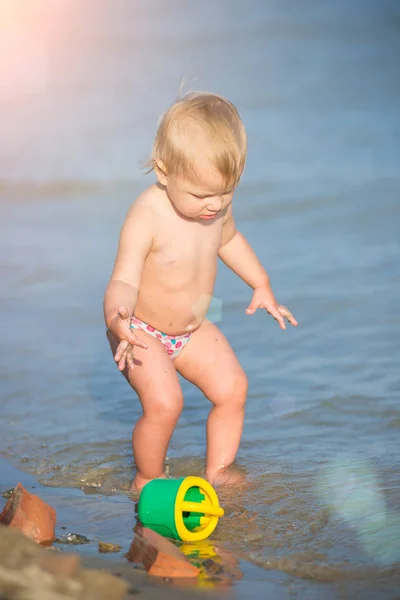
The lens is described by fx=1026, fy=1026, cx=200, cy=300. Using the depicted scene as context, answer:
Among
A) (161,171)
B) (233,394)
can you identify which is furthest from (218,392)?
(161,171)

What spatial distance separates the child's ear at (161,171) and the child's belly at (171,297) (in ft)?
1.03

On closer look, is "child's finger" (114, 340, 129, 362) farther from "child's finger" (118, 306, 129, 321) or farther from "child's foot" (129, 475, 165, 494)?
"child's foot" (129, 475, 165, 494)

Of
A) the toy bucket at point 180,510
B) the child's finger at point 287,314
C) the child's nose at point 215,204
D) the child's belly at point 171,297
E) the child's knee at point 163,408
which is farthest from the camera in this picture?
the child's finger at point 287,314

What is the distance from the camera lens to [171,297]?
3.72 meters

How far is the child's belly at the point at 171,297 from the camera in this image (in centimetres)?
369

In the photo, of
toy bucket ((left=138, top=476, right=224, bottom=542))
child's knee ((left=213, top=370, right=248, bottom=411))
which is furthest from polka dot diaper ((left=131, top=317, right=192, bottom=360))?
toy bucket ((left=138, top=476, right=224, bottom=542))

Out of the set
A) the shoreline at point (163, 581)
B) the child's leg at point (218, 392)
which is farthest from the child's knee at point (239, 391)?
the shoreline at point (163, 581)

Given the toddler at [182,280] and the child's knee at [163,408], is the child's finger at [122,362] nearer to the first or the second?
the toddler at [182,280]

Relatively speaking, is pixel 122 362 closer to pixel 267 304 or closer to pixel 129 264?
pixel 129 264

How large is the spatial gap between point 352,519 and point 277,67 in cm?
1205

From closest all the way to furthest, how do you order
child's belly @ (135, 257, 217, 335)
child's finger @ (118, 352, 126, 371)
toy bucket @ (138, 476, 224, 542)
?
1. toy bucket @ (138, 476, 224, 542)
2. child's finger @ (118, 352, 126, 371)
3. child's belly @ (135, 257, 217, 335)

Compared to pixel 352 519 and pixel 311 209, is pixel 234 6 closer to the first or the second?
pixel 311 209

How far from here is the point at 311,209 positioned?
344 inches

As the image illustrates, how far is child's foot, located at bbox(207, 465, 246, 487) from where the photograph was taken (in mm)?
3630
